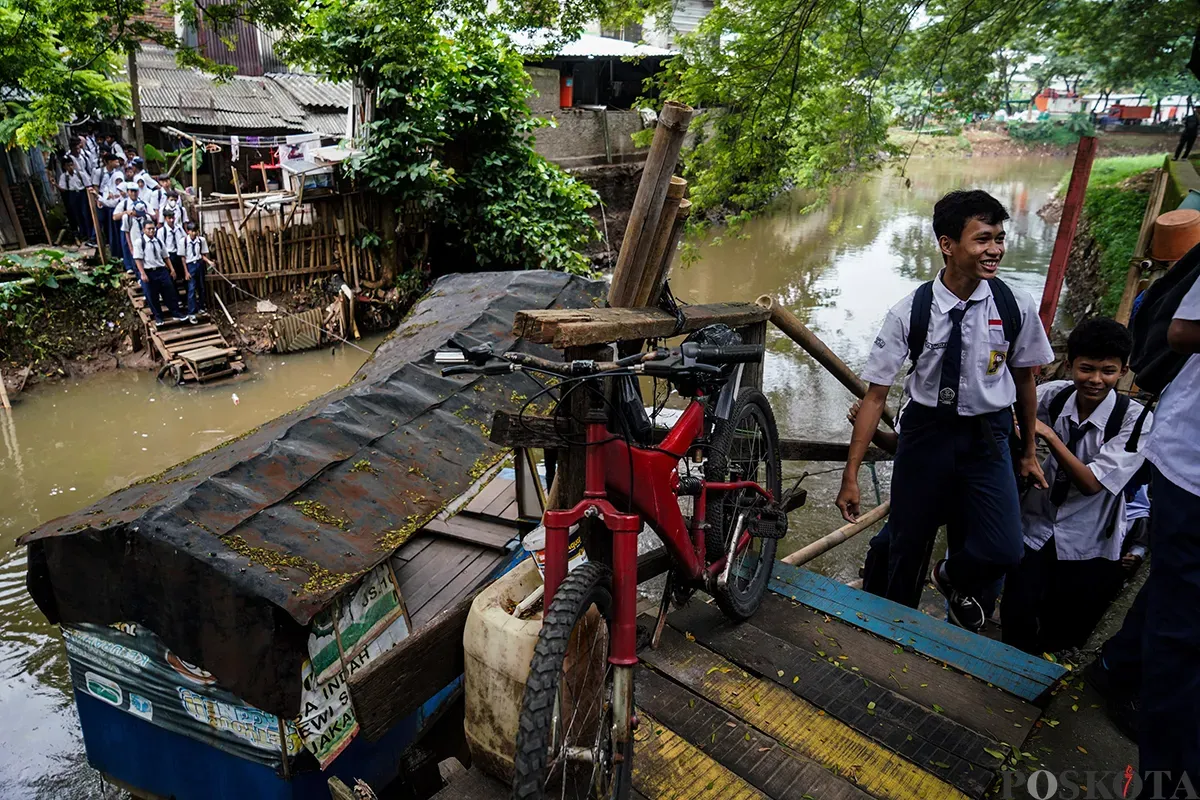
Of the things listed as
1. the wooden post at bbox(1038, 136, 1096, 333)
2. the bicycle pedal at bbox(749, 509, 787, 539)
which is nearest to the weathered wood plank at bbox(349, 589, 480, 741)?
the bicycle pedal at bbox(749, 509, 787, 539)

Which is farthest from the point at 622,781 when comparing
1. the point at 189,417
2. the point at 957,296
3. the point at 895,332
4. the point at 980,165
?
the point at 980,165

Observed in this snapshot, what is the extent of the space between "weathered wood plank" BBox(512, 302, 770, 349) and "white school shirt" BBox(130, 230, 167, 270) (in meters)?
9.93

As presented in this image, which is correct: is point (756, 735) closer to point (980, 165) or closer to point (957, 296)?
point (957, 296)

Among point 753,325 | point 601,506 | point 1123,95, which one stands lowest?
point 601,506

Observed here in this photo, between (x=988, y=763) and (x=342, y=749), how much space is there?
2.74 meters

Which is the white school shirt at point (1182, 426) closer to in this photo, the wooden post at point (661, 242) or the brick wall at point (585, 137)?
the wooden post at point (661, 242)

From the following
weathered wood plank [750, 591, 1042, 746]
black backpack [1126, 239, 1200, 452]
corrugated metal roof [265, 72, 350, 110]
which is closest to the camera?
black backpack [1126, 239, 1200, 452]

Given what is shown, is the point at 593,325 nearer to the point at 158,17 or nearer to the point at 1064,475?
the point at 1064,475

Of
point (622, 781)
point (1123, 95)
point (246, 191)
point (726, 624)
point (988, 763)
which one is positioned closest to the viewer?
point (622, 781)

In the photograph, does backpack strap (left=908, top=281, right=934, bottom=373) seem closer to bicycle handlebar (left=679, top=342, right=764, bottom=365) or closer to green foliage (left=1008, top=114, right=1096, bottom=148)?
bicycle handlebar (left=679, top=342, right=764, bottom=365)

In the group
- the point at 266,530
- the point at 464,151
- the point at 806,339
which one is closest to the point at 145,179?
the point at 464,151

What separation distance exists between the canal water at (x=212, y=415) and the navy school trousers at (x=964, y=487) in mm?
2290

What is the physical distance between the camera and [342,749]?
360 cm

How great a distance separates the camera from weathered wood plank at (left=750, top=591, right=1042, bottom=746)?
2.90m
